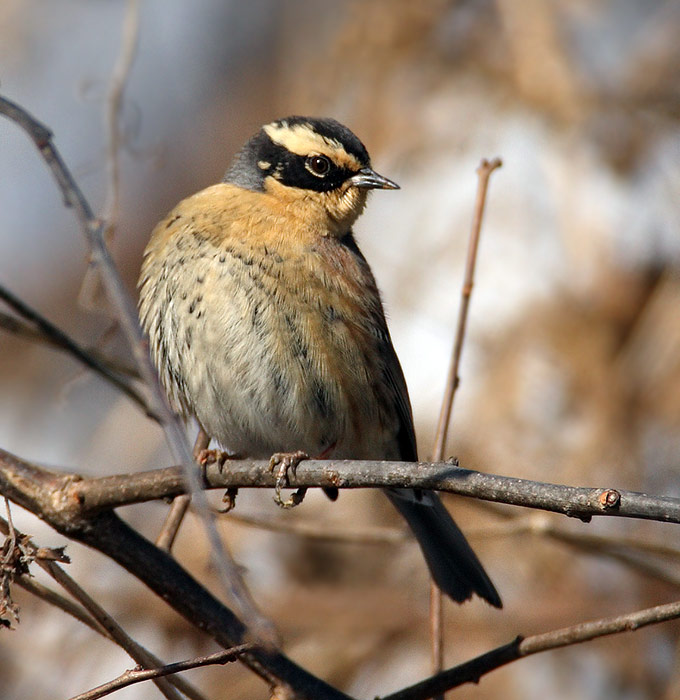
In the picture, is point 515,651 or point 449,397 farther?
point 449,397

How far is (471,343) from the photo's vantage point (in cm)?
765

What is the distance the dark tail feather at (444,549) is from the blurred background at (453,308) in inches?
48.4

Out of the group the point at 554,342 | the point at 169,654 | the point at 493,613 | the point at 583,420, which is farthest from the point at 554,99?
the point at 169,654

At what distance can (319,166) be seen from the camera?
507 centimetres

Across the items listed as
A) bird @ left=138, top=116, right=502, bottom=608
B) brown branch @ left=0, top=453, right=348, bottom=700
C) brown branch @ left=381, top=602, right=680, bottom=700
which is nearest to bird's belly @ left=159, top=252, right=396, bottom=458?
bird @ left=138, top=116, right=502, bottom=608

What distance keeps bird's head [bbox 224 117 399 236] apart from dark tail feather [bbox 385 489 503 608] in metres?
1.33

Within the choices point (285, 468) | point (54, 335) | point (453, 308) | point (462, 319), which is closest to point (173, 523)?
point (285, 468)

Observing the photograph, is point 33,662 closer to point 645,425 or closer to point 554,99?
point 645,425

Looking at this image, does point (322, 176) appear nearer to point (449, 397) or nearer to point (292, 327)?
point (292, 327)

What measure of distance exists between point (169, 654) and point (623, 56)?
17.1ft

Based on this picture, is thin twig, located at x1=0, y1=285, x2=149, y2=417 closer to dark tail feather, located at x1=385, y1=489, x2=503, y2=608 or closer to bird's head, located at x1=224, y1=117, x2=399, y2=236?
bird's head, located at x1=224, y1=117, x2=399, y2=236

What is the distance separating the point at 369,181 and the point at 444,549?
1745mm

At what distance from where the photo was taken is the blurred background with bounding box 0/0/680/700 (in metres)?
6.56

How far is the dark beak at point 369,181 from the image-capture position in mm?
5027
